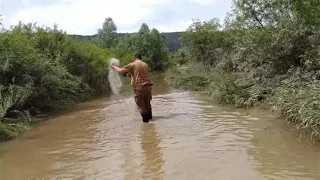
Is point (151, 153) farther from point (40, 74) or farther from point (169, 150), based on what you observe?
point (40, 74)

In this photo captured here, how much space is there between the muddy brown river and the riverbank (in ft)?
1.04

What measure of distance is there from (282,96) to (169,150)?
11.8ft

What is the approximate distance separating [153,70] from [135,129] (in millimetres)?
51376

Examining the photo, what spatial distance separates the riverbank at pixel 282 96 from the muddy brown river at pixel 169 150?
32cm

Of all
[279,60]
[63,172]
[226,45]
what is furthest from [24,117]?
[226,45]

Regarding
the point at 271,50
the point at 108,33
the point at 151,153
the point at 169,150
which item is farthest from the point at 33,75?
the point at 108,33

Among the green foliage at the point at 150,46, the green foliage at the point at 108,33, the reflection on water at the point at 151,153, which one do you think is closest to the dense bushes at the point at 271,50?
the reflection on water at the point at 151,153

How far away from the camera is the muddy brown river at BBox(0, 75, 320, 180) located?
606 centimetres

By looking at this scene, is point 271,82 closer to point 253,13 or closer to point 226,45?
point 253,13

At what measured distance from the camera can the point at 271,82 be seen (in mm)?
13062

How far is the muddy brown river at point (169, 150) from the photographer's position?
606cm

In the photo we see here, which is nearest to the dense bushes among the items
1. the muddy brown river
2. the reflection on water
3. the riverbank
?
the riverbank

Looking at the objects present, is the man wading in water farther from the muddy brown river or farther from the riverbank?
the riverbank

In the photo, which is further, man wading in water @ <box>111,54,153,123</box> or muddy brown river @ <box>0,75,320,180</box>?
man wading in water @ <box>111,54,153,123</box>
